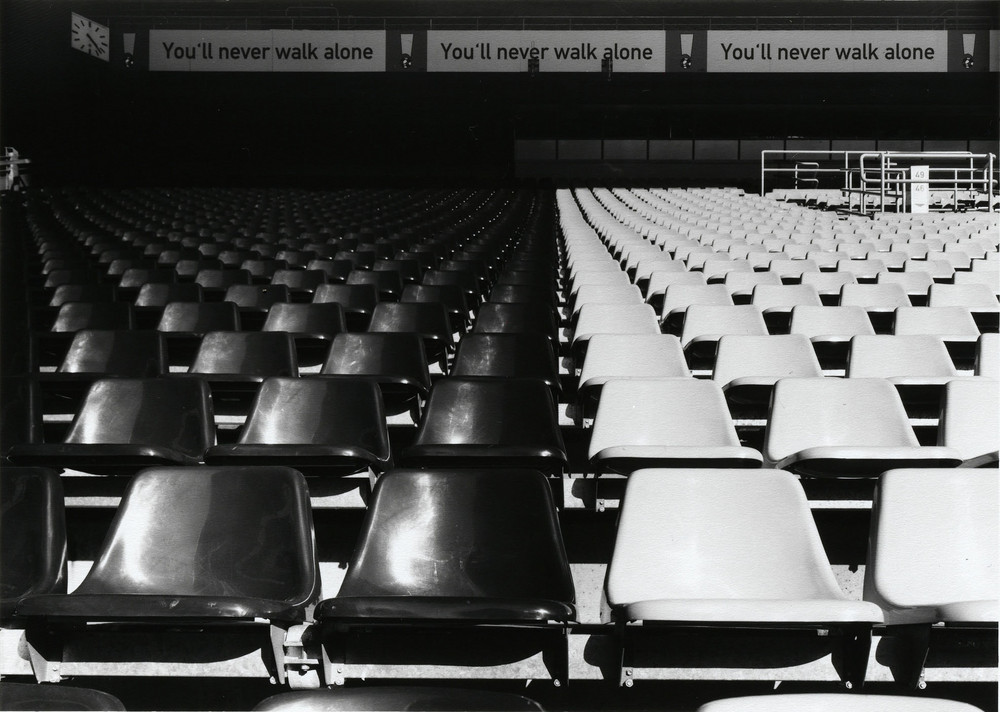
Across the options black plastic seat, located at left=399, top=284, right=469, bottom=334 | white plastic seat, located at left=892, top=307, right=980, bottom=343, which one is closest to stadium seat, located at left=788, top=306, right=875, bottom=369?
white plastic seat, located at left=892, top=307, right=980, bottom=343

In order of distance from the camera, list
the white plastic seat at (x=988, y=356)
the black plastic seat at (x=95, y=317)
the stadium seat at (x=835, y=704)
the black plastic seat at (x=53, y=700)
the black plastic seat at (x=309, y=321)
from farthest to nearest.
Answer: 1. the black plastic seat at (x=95, y=317)
2. the black plastic seat at (x=309, y=321)
3. the white plastic seat at (x=988, y=356)
4. the black plastic seat at (x=53, y=700)
5. the stadium seat at (x=835, y=704)

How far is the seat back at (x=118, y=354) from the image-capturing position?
361cm

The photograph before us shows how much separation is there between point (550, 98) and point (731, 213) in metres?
10.2

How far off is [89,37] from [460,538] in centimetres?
1889

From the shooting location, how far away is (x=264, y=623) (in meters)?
1.71

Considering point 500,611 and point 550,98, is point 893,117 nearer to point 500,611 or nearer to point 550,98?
point 550,98

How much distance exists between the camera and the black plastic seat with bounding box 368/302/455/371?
13.8 ft

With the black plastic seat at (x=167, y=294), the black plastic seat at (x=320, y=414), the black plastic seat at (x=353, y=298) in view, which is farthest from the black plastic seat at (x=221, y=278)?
the black plastic seat at (x=320, y=414)

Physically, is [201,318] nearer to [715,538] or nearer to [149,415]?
[149,415]

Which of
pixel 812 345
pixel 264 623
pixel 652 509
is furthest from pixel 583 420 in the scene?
pixel 264 623

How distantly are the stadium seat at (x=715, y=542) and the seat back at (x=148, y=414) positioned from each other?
1425 millimetres

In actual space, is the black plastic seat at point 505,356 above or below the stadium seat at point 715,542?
above

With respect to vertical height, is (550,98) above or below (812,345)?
above

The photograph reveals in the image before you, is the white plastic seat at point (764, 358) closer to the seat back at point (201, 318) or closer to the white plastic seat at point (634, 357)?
the white plastic seat at point (634, 357)
